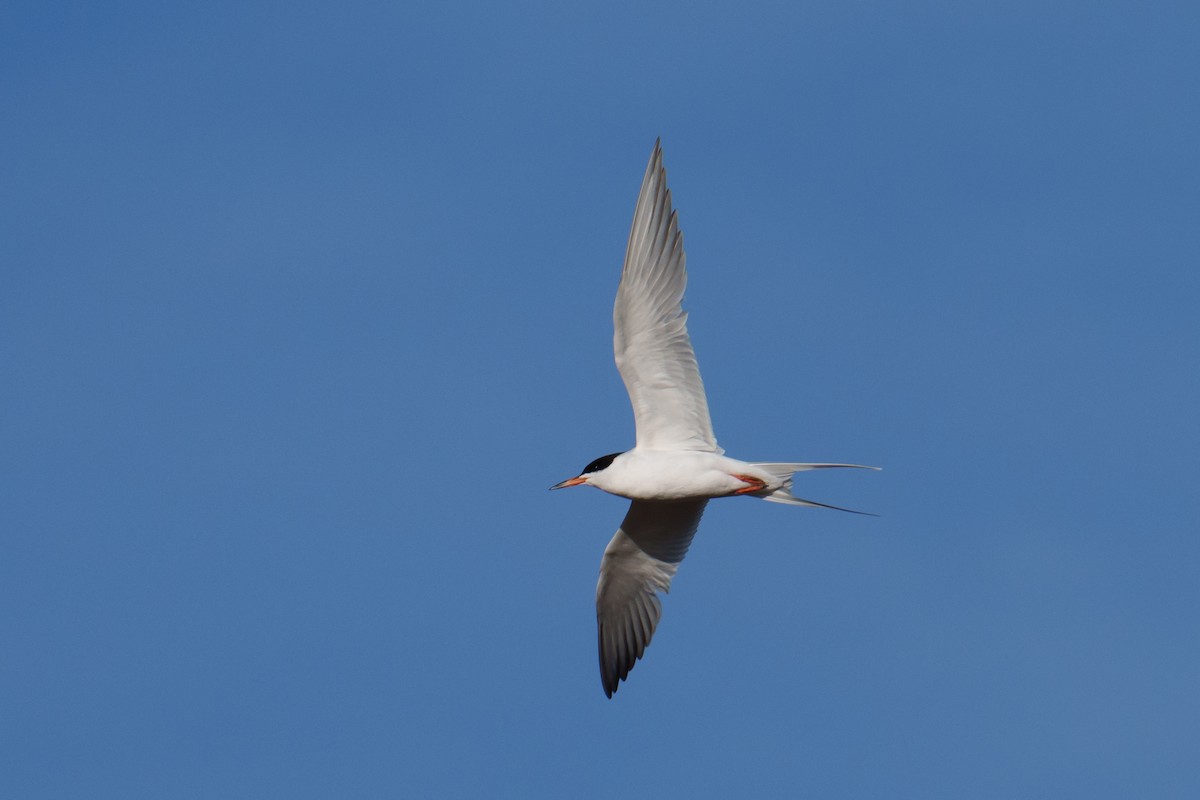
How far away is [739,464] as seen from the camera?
1516 centimetres

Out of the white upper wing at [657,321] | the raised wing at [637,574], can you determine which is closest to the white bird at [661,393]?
the white upper wing at [657,321]

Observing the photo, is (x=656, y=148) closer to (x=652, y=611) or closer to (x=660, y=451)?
(x=660, y=451)

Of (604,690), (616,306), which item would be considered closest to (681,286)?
(616,306)

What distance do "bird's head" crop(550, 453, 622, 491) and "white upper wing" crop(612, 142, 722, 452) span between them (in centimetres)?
54

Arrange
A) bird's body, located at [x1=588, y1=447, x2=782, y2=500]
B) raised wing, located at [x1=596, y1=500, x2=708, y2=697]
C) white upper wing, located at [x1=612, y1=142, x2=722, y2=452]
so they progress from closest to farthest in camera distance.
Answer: white upper wing, located at [x1=612, y1=142, x2=722, y2=452] < bird's body, located at [x1=588, y1=447, x2=782, y2=500] < raised wing, located at [x1=596, y1=500, x2=708, y2=697]

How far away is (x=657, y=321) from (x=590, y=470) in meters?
1.54

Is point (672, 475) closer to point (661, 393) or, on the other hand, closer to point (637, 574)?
point (661, 393)

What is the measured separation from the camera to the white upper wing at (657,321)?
15.0 meters

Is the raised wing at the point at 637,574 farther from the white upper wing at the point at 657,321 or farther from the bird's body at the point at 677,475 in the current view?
the white upper wing at the point at 657,321

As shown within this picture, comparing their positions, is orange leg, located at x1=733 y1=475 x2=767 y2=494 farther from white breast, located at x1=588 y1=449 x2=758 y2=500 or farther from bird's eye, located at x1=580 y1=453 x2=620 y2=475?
bird's eye, located at x1=580 y1=453 x2=620 y2=475

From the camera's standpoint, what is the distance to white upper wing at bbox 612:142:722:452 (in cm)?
1501

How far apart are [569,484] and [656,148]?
10.4 ft

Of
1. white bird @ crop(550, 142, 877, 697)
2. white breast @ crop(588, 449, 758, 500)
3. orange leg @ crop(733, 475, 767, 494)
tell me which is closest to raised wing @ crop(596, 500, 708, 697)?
white bird @ crop(550, 142, 877, 697)

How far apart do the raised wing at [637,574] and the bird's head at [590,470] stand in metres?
0.97
